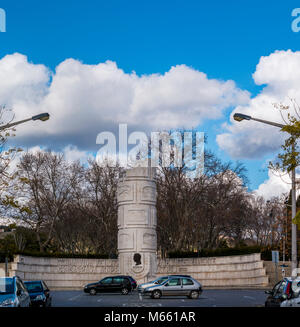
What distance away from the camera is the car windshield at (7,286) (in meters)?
Answer: 15.2

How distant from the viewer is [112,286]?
3978 centimetres

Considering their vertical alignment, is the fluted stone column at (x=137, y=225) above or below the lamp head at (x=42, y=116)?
below

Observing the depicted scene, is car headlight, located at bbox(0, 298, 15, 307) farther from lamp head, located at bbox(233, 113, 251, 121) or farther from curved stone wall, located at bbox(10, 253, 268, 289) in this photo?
curved stone wall, located at bbox(10, 253, 268, 289)

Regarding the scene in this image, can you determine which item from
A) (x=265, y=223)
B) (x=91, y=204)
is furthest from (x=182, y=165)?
(x=265, y=223)

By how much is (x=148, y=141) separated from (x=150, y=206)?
37.5 ft

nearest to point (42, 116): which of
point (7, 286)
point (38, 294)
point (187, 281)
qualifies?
point (38, 294)

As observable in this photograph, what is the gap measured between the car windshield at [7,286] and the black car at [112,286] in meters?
24.3

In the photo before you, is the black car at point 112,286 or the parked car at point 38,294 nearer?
the parked car at point 38,294

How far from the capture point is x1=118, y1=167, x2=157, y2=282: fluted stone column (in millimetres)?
51250

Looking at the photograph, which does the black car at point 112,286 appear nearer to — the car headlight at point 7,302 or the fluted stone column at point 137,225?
the fluted stone column at point 137,225

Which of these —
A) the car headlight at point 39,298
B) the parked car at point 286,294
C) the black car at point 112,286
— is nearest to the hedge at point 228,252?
the black car at point 112,286

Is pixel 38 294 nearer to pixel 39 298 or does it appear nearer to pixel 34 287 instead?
pixel 39 298

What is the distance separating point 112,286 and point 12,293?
82.7 ft

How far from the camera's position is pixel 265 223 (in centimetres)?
8194
